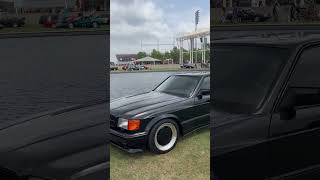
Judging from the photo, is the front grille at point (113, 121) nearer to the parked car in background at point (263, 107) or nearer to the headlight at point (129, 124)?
the headlight at point (129, 124)

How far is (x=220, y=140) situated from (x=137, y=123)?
2.06 ft

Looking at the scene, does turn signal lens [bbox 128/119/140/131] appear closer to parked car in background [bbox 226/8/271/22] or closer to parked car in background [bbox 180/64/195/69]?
parked car in background [bbox 180/64/195/69]

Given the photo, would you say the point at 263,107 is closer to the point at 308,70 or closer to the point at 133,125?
the point at 308,70

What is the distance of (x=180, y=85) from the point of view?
3.06m

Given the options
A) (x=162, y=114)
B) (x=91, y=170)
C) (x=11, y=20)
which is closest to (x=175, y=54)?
(x=162, y=114)

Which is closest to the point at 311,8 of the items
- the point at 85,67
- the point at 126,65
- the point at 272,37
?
the point at 272,37

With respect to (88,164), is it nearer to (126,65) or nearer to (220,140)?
(126,65)

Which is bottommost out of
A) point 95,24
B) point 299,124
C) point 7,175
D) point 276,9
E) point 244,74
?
point 7,175

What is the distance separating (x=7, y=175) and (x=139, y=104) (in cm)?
111

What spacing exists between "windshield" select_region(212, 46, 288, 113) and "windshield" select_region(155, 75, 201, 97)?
0.16m

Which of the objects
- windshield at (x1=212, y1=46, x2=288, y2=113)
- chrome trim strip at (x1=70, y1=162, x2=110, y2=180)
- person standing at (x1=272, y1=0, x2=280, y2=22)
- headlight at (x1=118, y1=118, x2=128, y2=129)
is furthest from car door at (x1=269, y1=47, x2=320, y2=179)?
chrome trim strip at (x1=70, y1=162, x2=110, y2=180)

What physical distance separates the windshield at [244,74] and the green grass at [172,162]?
0.30 metres

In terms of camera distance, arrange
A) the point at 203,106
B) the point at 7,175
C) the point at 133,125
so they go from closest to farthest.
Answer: the point at 133,125 → the point at 203,106 → the point at 7,175

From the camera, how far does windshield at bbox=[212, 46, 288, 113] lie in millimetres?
3092
